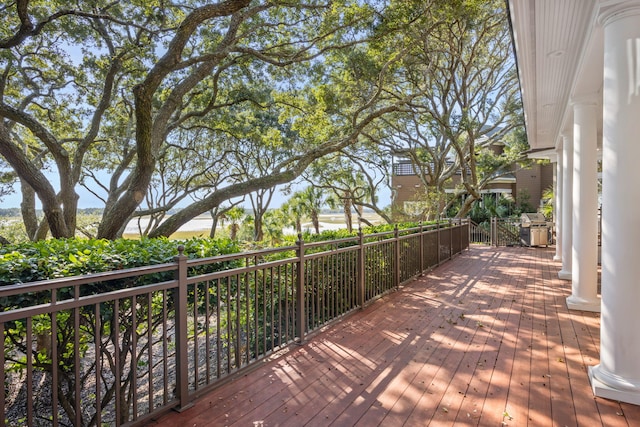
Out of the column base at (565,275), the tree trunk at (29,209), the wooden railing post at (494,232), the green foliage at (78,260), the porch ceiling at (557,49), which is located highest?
the porch ceiling at (557,49)

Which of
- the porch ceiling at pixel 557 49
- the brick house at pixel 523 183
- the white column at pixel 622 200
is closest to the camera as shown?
the white column at pixel 622 200

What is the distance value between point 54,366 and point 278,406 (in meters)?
1.42

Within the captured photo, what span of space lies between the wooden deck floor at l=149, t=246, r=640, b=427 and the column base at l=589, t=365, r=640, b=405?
67 millimetres

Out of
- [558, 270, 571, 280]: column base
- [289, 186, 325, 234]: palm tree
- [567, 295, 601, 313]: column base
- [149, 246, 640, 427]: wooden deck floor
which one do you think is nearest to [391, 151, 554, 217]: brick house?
[289, 186, 325, 234]: palm tree

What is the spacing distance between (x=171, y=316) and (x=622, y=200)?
3.92 metres

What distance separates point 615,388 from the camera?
2.66m

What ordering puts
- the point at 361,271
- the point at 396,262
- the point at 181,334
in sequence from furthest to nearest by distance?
the point at 396,262, the point at 361,271, the point at 181,334

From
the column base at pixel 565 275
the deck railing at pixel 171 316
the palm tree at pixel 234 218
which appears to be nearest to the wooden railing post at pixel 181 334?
the deck railing at pixel 171 316

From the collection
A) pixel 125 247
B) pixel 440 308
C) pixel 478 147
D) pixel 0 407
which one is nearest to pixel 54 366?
pixel 0 407

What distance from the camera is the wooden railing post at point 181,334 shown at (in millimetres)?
2527

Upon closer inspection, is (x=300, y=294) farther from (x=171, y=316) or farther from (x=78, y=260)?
(x=78, y=260)

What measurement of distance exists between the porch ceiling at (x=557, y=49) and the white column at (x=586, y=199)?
29cm

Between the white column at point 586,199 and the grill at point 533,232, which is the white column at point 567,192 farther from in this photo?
the grill at point 533,232

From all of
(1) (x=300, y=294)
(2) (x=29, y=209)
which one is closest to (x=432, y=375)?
(1) (x=300, y=294)
